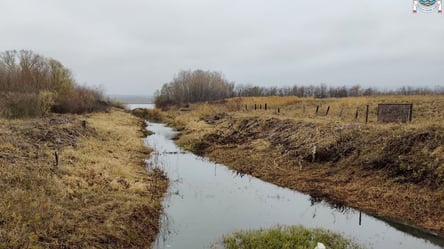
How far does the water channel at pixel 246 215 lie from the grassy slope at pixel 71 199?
0.69 meters

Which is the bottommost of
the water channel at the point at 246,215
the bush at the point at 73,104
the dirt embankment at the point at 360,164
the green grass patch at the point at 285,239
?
the water channel at the point at 246,215

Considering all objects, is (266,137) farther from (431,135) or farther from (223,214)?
(223,214)

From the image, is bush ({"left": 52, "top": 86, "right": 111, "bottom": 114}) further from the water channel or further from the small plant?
the water channel

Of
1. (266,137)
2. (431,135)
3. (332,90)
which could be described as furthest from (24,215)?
(332,90)

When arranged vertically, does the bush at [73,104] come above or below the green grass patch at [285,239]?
above

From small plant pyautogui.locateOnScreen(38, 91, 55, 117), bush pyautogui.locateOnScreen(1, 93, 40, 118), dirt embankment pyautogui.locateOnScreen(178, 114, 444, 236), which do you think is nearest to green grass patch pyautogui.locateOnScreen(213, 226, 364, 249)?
dirt embankment pyautogui.locateOnScreen(178, 114, 444, 236)

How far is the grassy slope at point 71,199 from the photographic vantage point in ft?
21.3

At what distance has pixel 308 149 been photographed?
1552 cm

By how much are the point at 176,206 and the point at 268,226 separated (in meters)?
3.21

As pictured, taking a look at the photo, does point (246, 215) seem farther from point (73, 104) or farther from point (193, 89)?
point (193, 89)

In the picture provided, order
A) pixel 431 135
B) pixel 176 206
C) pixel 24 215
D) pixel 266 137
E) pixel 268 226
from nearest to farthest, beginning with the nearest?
pixel 24 215 < pixel 268 226 < pixel 176 206 < pixel 431 135 < pixel 266 137

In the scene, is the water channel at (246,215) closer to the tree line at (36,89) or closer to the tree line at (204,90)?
the tree line at (36,89)

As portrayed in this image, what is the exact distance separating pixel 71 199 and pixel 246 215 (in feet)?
16.7

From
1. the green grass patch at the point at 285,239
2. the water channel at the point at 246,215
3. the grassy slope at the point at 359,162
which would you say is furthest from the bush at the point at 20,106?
the green grass patch at the point at 285,239
